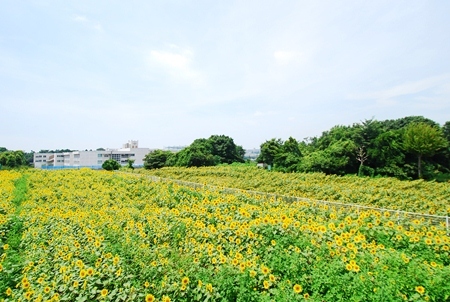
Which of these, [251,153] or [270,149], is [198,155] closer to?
[270,149]

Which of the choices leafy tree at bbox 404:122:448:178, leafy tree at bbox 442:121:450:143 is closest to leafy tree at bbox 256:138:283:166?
leafy tree at bbox 404:122:448:178

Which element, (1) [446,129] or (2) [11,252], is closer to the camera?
(2) [11,252]

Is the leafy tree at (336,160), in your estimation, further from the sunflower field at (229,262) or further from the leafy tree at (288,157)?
the sunflower field at (229,262)

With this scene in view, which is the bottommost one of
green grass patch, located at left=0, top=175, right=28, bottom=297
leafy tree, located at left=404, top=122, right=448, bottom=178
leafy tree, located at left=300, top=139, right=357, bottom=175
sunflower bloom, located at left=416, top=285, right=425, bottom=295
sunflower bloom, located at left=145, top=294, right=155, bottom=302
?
green grass patch, located at left=0, top=175, right=28, bottom=297

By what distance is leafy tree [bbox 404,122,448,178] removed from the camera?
21984 millimetres

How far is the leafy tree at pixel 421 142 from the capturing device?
2198 centimetres

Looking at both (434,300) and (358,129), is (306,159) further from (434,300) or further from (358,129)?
(434,300)

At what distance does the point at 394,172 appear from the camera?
22.7 m

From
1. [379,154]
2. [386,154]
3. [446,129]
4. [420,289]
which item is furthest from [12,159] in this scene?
[446,129]

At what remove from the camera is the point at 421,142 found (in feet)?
72.3

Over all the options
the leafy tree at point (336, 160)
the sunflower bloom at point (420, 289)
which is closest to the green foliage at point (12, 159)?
the leafy tree at point (336, 160)

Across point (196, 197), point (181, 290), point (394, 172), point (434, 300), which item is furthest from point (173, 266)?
point (394, 172)

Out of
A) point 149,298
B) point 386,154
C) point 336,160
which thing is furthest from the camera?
point 336,160

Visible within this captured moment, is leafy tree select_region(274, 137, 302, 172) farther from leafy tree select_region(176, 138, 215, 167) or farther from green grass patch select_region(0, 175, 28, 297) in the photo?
green grass patch select_region(0, 175, 28, 297)
